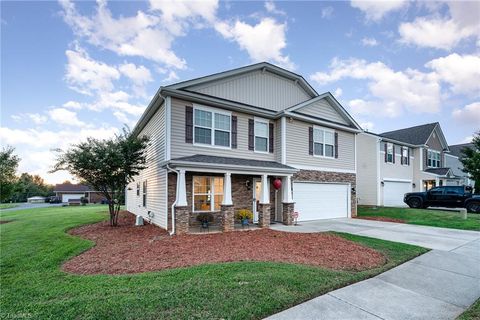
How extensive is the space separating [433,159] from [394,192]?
7.99 m

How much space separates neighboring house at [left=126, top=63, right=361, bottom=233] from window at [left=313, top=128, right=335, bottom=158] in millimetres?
59

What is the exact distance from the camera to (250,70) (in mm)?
12352

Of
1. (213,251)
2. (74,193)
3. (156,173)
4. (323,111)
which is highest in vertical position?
(323,111)

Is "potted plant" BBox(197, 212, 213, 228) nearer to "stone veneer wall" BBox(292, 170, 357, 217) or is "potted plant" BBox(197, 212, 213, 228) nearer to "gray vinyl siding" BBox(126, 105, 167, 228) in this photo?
"gray vinyl siding" BBox(126, 105, 167, 228)

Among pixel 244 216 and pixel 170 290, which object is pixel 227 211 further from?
pixel 170 290

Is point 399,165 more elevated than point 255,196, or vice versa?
point 399,165

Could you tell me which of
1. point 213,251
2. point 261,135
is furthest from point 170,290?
point 261,135

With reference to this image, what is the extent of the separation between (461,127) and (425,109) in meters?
5.89

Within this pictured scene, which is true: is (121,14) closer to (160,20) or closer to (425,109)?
(160,20)

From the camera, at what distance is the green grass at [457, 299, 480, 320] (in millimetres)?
3364

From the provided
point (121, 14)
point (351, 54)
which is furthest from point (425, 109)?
point (121, 14)

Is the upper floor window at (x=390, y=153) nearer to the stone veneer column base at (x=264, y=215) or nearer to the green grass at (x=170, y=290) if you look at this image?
the stone veneer column base at (x=264, y=215)

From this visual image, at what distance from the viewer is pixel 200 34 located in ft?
45.9

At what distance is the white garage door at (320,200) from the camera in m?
13.0
